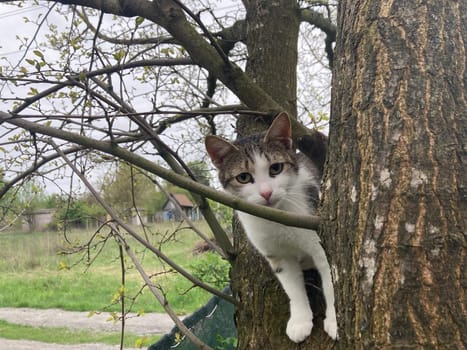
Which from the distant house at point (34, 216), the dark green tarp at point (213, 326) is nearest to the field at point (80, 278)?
the distant house at point (34, 216)

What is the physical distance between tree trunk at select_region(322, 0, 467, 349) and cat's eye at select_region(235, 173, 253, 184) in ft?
3.38

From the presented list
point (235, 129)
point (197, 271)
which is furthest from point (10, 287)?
point (235, 129)

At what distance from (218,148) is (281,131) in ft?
1.00

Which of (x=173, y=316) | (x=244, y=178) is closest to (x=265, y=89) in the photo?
(x=244, y=178)

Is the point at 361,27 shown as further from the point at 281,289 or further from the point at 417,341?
the point at 281,289

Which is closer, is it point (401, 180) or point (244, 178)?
point (401, 180)

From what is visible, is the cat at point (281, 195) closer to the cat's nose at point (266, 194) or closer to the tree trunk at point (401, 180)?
the cat's nose at point (266, 194)

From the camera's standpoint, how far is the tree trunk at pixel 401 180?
0.83 meters

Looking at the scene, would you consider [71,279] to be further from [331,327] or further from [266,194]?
[331,327]

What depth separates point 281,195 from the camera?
197 cm

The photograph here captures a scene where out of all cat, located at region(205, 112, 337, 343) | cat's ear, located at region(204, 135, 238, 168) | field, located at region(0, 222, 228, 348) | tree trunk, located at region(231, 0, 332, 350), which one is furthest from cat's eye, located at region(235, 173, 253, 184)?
field, located at region(0, 222, 228, 348)

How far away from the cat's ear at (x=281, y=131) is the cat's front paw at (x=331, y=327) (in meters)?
0.74

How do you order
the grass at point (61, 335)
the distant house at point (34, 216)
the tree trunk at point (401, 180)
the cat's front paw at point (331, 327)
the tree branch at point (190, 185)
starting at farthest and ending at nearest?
the grass at point (61, 335)
the distant house at point (34, 216)
the cat's front paw at point (331, 327)
the tree branch at point (190, 185)
the tree trunk at point (401, 180)

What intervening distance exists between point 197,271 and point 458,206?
535 cm
